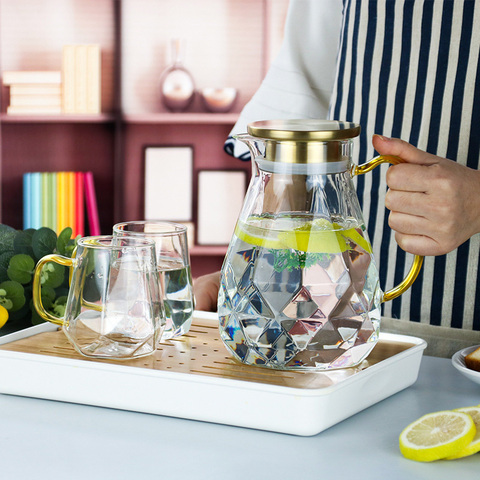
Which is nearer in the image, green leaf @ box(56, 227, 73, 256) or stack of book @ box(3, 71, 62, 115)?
green leaf @ box(56, 227, 73, 256)

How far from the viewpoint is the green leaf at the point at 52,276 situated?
83cm

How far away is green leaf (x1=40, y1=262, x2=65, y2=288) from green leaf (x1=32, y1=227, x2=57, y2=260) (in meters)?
0.02

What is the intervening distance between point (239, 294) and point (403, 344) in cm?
21

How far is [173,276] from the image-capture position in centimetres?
73

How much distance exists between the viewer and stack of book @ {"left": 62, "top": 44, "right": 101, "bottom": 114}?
2807 mm

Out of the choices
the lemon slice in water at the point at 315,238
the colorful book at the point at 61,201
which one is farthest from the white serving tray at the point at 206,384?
the colorful book at the point at 61,201

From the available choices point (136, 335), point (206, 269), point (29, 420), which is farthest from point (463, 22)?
point (206, 269)

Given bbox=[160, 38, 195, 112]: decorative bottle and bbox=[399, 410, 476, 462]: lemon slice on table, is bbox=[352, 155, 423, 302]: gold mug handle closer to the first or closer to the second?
bbox=[399, 410, 476, 462]: lemon slice on table

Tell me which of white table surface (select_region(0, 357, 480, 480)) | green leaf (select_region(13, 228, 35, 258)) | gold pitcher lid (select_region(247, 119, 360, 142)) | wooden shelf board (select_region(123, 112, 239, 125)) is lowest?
white table surface (select_region(0, 357, 480, 480))

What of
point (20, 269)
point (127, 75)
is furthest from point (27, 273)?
point (127, 75)

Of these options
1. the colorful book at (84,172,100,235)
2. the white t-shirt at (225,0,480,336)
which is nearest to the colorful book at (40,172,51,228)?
the colorful book at (84,172,100,235)

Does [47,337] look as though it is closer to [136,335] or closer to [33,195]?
[136,335]

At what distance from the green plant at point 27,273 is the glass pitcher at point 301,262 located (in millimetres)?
281

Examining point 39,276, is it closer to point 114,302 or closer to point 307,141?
point 114,302
